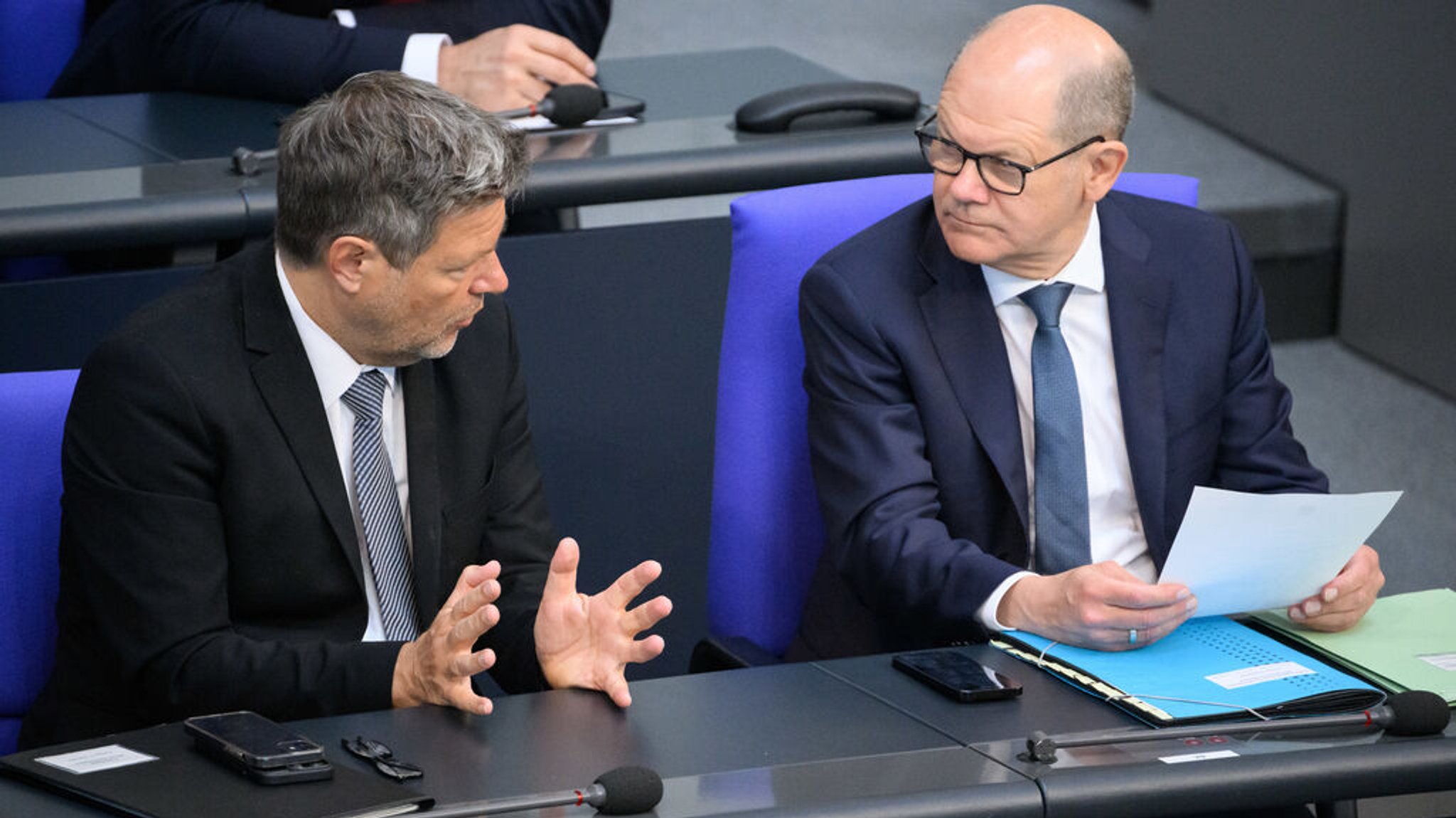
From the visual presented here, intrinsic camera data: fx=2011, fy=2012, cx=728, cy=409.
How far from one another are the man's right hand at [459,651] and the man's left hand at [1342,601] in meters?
0.75

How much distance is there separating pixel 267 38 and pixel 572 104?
0.47 meters

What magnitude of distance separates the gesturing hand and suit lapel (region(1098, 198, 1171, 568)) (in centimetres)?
63

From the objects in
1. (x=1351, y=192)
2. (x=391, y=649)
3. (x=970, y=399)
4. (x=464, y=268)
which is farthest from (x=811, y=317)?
(x=1351, y=192)

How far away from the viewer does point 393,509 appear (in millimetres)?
1996

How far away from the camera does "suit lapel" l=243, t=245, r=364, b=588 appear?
1.91 meters

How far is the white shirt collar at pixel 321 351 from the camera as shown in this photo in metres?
1.95

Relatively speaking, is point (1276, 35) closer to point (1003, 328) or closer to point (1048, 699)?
point (1003, 328)

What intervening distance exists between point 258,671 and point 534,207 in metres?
0.99

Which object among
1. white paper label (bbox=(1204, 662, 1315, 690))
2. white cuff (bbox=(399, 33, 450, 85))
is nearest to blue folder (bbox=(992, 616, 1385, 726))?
white paper label (bbox=(1204, 662, 1315, 690))

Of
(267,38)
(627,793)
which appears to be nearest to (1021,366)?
(627,793)

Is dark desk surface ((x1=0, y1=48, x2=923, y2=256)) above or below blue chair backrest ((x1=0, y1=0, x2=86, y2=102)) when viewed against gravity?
below

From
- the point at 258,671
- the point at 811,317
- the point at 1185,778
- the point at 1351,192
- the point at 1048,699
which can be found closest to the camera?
the point at 1185,778

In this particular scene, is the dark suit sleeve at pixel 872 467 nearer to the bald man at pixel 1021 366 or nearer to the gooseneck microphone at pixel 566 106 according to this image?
the bald man at pixel 1021 366

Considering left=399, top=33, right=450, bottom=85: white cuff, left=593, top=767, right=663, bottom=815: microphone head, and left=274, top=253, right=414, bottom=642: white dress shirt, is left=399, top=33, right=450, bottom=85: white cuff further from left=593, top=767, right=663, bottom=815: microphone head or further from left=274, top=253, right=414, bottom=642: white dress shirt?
left=593, top=767, right=663, bottom=815: microphone head
